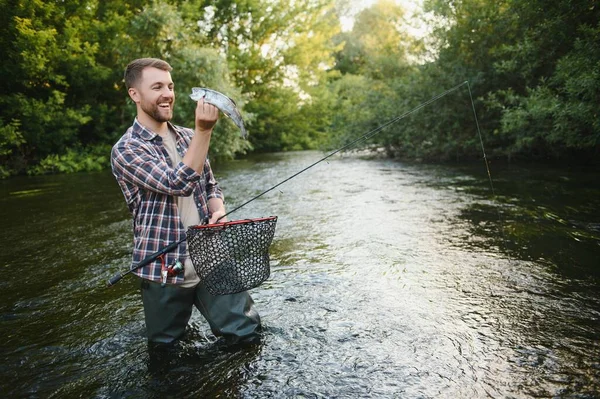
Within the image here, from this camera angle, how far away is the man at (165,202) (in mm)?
2322

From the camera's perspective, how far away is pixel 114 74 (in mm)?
20312

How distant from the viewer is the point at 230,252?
98.3 inches

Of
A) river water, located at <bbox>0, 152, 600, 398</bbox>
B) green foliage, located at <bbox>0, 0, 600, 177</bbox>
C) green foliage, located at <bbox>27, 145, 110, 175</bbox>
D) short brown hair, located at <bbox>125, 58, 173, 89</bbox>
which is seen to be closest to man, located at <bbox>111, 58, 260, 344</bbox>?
short brown hair, located at <bbox>125, 58, 173, 89</bbox>

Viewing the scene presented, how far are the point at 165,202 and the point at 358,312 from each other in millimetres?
1693

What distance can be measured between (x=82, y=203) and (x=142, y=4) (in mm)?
17304

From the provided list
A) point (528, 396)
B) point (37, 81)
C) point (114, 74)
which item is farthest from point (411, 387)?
point (114, 74)

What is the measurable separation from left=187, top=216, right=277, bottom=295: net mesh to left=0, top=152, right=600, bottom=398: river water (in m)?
0.52

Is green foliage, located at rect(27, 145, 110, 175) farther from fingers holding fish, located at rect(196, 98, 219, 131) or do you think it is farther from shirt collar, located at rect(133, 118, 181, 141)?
fingers holding fish, located at rect(196, 98, 219, 131)

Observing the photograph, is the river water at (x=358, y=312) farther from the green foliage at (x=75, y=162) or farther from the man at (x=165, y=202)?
the green foliage at (x=75, y=162)

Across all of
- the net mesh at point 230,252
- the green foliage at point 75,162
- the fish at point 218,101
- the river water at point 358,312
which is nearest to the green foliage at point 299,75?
the green foliage at point 75,162

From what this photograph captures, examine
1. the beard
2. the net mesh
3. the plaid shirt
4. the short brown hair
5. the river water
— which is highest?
the short brown hair

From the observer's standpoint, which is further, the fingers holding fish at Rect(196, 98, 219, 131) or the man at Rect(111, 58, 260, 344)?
the man at Rect(111, 58, 260, 344)

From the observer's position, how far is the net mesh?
7.88 feet

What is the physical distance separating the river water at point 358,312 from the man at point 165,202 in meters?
0.25
